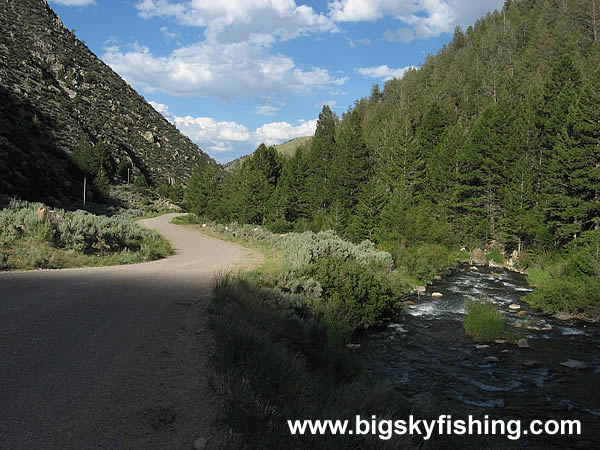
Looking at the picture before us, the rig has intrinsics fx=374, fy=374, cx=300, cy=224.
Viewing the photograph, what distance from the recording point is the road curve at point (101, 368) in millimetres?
3477

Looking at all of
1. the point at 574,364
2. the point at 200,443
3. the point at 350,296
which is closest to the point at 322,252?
the point at 350,296

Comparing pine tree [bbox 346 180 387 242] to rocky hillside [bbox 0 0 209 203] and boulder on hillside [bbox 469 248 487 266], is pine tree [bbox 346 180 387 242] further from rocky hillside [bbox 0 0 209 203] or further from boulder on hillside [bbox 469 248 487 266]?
rocky hillside [bbox 0 0 209 203]

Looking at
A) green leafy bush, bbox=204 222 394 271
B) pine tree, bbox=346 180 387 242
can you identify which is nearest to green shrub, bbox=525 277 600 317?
green leafy bush, bbox=204 222 394 271

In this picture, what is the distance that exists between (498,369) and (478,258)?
1154 inches

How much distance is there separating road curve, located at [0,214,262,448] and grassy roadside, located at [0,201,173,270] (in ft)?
8.82

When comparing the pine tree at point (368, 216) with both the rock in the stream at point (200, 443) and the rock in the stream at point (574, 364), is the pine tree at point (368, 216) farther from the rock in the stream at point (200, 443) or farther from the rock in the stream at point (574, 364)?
the rock in the stream at point (200, 443)

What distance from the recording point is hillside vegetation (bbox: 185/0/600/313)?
1109 inches

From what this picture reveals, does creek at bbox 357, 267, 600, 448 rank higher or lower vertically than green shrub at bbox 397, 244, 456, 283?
lower

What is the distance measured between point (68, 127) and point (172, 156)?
114 feet

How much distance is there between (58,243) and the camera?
13.4 m

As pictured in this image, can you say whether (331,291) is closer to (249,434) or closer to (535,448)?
(535,448)

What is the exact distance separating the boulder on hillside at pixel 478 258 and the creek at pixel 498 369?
777 inches

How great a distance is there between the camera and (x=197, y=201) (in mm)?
53750

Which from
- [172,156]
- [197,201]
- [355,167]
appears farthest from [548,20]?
[172,156]
